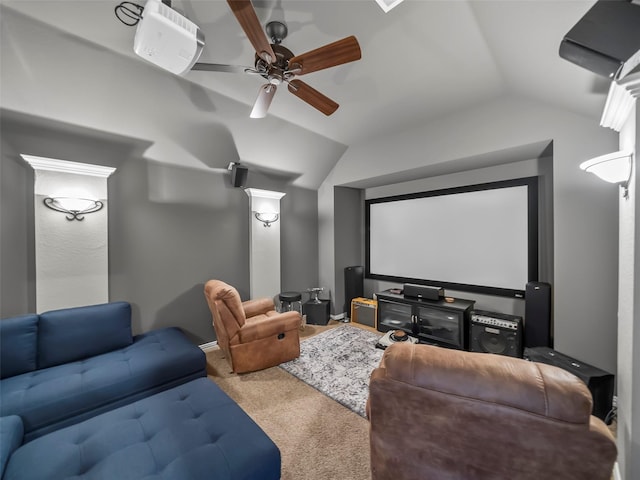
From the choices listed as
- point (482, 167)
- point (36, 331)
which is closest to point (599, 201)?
point (482, 167)

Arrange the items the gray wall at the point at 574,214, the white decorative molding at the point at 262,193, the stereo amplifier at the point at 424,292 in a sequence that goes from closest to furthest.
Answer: the gray wall at the point at 574,214
the stereo amplifier at the point at 424,292
the white decorative molding at the point at 262,193

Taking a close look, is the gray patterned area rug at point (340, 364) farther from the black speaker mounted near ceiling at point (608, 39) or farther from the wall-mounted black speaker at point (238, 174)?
the black speaker mounted near ceiling at point (608, 39)

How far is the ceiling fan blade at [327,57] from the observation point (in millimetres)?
1518

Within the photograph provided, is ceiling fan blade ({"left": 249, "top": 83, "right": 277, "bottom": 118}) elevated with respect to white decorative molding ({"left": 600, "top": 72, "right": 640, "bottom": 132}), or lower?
elevated

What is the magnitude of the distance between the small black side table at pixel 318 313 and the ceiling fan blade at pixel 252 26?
3506mm

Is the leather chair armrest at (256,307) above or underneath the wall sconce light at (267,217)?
underneath

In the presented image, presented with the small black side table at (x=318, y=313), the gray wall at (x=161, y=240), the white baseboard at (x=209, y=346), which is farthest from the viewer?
the small black side table at (x=318, y=313)

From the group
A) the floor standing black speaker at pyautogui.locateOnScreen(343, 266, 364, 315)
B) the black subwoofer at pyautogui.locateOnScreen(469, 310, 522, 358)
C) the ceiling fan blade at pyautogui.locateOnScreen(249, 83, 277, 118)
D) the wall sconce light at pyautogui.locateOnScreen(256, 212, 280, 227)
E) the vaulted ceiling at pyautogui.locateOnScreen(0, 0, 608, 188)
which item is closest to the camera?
the vaulted ceiling at pyautogui.locateOnScreen(0, 0, 608, 188)

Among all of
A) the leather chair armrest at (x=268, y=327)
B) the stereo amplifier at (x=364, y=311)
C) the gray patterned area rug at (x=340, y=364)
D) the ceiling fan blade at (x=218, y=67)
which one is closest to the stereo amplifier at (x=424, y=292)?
the stereo amplifier at (x=364, y=311)

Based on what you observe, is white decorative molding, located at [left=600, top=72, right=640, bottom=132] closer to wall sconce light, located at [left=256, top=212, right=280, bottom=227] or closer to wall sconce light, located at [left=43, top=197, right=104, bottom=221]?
wall sconce light, located at [left=256, top=212, right=280, bottom=227]

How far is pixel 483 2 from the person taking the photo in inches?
61.0

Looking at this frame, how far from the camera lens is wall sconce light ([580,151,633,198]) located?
1.40 m

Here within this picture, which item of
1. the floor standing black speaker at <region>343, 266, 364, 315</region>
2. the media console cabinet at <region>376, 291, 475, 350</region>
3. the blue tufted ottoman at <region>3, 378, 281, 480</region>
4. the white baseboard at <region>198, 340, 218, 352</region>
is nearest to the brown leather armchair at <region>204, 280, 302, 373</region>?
the white baseboard at <region>198, 340, 218, 352</region>

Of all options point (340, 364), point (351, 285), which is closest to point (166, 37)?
point (340, 364)
